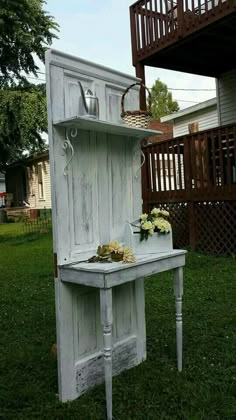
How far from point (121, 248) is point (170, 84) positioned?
3696cm

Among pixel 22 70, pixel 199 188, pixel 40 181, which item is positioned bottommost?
pixel 199 188

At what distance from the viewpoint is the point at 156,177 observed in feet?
28.5

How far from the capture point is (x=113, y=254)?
103 inches

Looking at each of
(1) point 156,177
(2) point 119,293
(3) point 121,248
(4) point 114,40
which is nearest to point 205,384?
(2) point 119,293

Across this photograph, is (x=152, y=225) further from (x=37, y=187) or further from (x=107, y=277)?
(x=37, y=187)

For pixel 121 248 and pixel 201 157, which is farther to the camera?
pixel 201 157

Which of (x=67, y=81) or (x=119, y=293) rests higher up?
(x=67, y=81)

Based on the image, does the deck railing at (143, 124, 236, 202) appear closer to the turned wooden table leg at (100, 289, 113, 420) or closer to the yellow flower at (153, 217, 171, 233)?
the yellow flower at (153, 217, 171, 233)

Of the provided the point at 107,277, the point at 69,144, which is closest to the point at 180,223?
the point at 69,144

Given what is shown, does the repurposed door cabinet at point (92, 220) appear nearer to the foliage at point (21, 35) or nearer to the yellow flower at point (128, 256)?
the yellow flower at point (128, 256)

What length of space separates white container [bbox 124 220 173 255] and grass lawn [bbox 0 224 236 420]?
0.88 m

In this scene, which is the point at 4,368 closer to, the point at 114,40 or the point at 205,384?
the point at 205,384

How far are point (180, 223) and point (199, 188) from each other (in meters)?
0.88

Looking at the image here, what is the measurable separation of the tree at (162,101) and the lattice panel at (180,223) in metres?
30.0
